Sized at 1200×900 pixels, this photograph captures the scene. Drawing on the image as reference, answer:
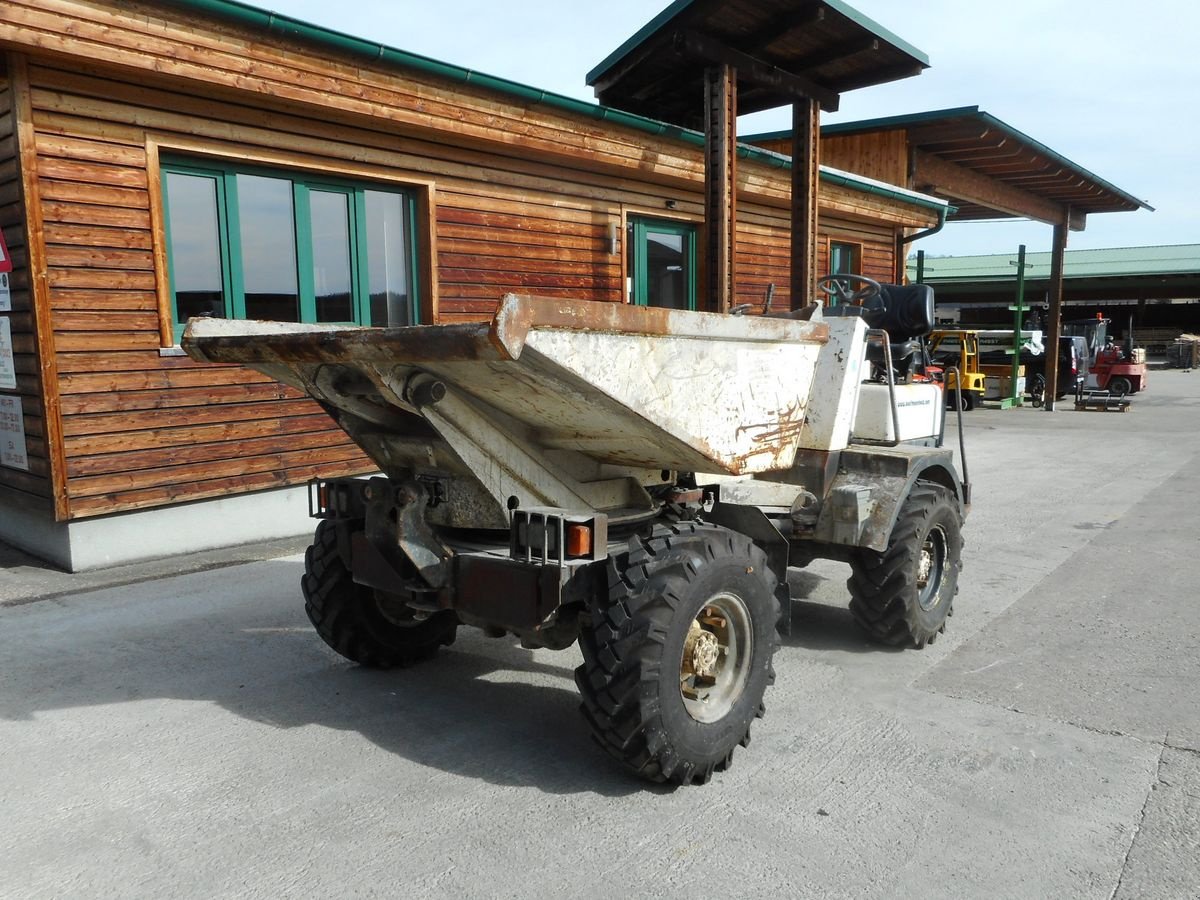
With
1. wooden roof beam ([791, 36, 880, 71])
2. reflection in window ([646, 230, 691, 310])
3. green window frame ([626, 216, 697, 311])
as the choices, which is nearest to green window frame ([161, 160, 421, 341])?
green window frame ([626, 216, 697, 311])

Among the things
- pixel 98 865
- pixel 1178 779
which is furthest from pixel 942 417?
pixel 98 865

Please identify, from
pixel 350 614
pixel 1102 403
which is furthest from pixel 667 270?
pixel 1102 403

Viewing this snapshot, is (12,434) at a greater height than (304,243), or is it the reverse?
(304,243)

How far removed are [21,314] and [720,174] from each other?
→ 6047 millimetres

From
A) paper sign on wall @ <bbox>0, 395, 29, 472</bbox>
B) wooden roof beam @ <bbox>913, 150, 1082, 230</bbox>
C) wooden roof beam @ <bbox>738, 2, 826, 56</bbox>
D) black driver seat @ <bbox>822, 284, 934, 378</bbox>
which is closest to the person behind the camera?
black driver seat @ <bbox>822, 284, 934, 378</bbox>

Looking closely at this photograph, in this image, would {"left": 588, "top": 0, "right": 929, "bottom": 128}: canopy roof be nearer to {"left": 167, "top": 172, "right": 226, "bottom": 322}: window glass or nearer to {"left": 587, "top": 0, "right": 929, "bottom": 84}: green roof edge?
{"left": 587, "top": 0, "right": 929, "bottom": 84}: green roof edge

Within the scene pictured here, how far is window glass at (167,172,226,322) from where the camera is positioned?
6.52m

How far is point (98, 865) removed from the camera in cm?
271

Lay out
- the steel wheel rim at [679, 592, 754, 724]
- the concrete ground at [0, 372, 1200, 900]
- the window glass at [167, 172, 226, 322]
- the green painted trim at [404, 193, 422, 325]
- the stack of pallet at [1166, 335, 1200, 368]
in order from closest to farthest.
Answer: the concrete ground at [0, 372, 1200, 900] → the steel wheel rim at [679, 592, 754, 724] → the window glass at [167, 172, 226, 322] → the green painted trim at [404, 193, 422, 325] → the stack of pallet at [1166, 335, 1200, 368]

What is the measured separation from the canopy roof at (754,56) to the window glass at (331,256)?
3736 mm

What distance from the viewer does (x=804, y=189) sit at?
408 inches

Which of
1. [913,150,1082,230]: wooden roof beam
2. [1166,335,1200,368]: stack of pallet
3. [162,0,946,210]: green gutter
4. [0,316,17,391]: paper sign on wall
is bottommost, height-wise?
[1166,335,1200,368]: stack of pallet

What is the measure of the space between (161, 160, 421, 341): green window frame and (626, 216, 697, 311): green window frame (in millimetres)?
2682

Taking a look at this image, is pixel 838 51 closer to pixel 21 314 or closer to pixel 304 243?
pixel 304 243
